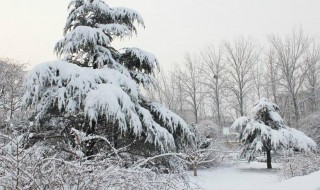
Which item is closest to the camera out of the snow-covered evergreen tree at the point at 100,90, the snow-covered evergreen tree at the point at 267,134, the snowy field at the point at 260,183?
the snow-covered evergreen tree at the point at 100,90

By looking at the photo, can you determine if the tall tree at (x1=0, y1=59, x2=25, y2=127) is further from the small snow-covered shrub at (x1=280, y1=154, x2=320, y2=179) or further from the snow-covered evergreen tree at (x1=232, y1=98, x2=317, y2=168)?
the small snow-covered shrub at (x1=280, y1=154, x2=320, y2=179)

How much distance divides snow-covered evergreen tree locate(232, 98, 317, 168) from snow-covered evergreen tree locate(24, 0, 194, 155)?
9429 mm

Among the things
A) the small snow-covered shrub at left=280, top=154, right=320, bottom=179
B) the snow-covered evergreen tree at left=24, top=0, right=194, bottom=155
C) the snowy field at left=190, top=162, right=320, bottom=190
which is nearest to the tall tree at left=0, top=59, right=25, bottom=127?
the snowy field at left=190, top=162, right=320, bottom=190

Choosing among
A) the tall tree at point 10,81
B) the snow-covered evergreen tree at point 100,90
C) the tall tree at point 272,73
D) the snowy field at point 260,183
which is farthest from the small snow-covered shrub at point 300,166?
the tall tree at point 272,73

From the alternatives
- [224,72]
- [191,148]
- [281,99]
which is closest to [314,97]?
[281,99]

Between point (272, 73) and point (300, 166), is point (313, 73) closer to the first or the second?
point (272, 73)

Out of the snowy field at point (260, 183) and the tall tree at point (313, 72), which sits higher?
the tall tree at point (313, 72)

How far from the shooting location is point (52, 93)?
21.1ft

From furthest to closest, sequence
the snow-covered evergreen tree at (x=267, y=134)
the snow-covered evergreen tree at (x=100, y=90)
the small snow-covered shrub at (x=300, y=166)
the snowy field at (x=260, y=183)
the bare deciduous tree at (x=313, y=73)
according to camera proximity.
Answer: the bare deciduous tree at (x=313, y=73)
the snow-covered evergreen tree at (x=267, y=134)
the small snow-covered shrub at (x=300, y=166)
the snowy field at (x=260, y=183)
the snow-covered evergreen tree at (x=100, y=90)

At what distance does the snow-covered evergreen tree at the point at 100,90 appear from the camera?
6.20 meters

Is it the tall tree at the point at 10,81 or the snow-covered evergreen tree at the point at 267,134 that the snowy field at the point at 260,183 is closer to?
the snow-covered evergreen tree at the point at 267,134

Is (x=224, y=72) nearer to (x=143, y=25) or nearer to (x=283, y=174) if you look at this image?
(x=283, y=174)

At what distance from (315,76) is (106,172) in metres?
34.0

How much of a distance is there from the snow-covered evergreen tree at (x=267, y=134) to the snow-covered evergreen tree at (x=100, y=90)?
943 centimetres
